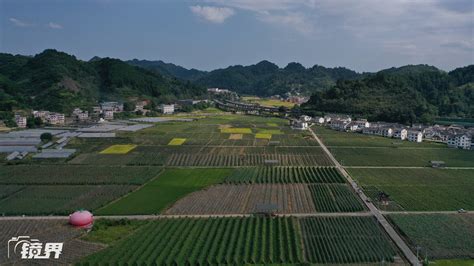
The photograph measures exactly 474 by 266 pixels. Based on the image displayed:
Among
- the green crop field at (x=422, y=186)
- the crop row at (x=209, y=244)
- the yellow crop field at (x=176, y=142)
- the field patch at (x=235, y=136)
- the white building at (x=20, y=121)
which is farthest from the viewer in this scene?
the white building at (x=20, y=121)

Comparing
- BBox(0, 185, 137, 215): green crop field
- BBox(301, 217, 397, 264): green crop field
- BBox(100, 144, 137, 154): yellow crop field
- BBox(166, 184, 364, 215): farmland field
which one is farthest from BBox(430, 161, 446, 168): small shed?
BBox(100, 144, 137, 154): yellow crop field

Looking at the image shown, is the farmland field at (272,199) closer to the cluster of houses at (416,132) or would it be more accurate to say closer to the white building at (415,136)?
the cluster of houses at (416,132)

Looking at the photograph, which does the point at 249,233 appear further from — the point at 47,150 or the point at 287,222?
the point at 47,150

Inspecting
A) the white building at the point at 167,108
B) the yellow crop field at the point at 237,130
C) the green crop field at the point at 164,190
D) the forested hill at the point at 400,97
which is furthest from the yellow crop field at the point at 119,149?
the forested hill at the point at 400,97

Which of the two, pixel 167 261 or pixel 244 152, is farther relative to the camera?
pixel 244 152

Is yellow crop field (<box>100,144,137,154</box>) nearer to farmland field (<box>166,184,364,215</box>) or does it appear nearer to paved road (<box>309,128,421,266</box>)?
farmland field (<box>166,184,364,215</box>)

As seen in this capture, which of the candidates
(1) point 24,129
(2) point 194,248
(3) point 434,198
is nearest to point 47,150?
(1) point 24,129

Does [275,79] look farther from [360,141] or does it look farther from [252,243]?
[252,243]
